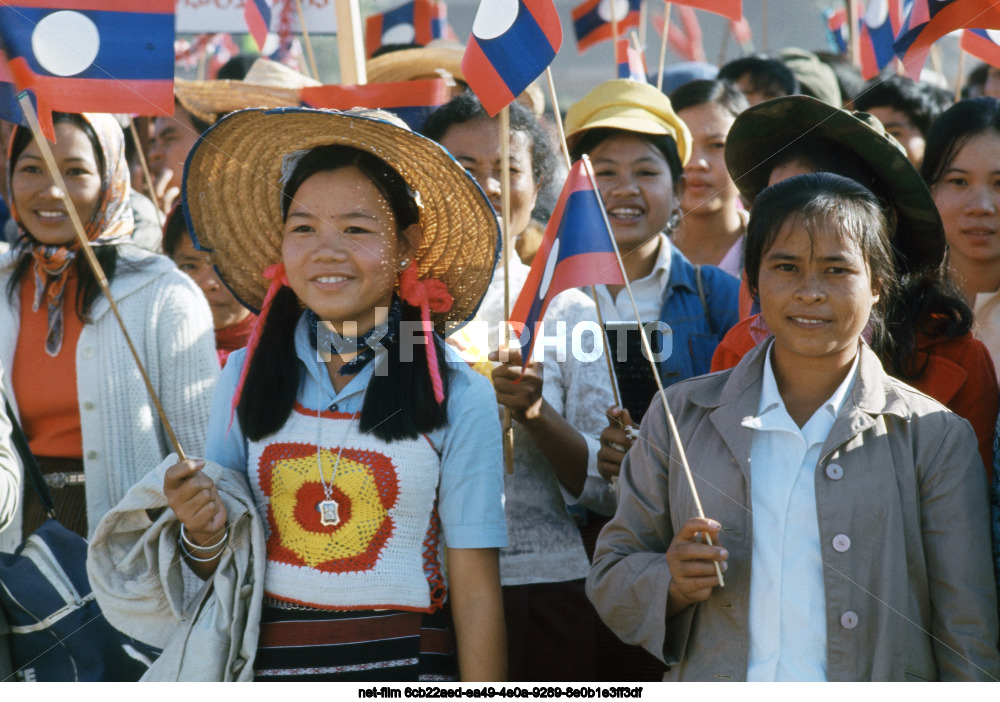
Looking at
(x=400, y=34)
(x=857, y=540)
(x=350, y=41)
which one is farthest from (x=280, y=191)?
(x=400, y=34)

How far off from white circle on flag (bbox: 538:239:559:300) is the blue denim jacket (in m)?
0.65

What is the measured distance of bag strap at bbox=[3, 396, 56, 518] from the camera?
269cm

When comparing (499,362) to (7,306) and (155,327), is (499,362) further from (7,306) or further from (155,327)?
(7,306)

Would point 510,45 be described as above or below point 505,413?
above

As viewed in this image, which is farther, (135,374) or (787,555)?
(135,374)

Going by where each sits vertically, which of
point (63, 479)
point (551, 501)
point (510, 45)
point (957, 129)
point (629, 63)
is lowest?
point (551, 501)

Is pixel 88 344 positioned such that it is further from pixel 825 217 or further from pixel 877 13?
pixel 877 13

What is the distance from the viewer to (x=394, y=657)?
7.25ft

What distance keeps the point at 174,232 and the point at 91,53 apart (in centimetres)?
140

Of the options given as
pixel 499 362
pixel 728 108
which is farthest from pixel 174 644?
pixel 728 108

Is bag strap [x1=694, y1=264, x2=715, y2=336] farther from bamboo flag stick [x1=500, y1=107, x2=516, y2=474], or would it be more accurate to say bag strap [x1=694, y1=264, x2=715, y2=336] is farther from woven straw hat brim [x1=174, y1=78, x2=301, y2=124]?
woven straw hat brim [x1=174, y1=78, x2=301, y2=124]

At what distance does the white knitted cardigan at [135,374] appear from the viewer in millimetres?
2959

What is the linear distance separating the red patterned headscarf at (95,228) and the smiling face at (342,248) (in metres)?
0.98

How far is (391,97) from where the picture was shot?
3.20 metres
